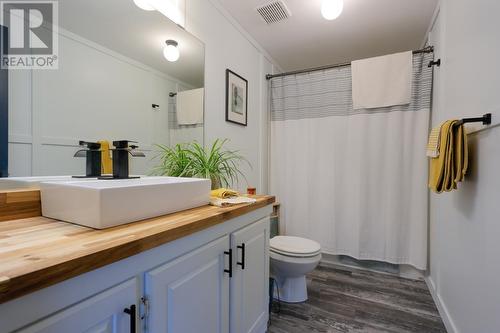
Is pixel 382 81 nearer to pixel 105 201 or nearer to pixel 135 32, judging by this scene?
pixel 135 32

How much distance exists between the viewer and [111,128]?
1.10m

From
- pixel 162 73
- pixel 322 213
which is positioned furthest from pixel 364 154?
pixel 162 73

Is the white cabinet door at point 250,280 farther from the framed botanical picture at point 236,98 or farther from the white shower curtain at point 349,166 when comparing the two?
the white shower curtain at point 349,166

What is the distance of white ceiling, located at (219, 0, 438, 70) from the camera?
184 centimetres

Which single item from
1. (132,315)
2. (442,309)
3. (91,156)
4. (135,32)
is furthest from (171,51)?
(442,309)

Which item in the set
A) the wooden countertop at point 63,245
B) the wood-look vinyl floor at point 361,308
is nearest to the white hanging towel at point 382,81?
the wood-look vinyl floor at point 361,308

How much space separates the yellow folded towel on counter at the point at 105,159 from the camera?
1.06 metres

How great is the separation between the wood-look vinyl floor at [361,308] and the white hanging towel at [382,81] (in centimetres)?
158

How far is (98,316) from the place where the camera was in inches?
21.2

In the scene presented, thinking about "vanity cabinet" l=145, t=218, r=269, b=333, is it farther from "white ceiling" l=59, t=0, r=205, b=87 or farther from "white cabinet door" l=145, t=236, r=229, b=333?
"white ceiling" l=59, t=0, r=205, b=87

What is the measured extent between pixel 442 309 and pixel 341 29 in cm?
230

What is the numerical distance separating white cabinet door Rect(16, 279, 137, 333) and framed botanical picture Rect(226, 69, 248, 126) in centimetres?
153

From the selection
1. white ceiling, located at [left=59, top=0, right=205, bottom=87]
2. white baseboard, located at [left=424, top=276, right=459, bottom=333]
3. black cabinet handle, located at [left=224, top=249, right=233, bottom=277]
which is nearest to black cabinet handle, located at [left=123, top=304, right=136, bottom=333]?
black cabinet handle, located at [left=224, top=249, right=233, bottom=277]

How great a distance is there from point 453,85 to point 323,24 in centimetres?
113
